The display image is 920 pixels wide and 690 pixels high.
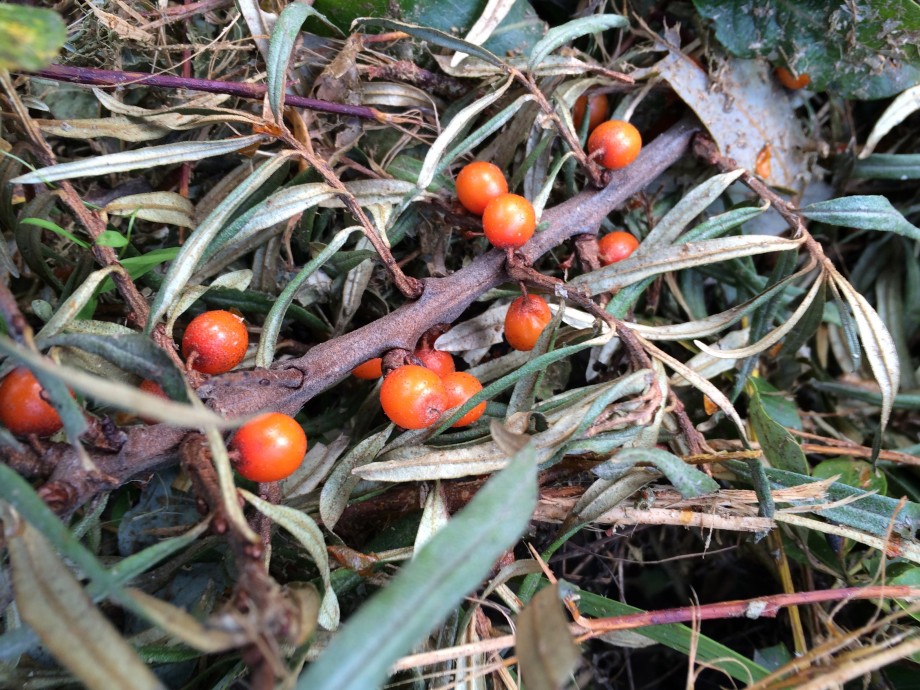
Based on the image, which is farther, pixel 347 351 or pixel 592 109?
pixel 592 109

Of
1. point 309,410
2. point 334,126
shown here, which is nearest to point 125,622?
point 309,410

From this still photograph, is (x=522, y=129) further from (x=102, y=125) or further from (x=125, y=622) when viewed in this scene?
(x=125, y=622)

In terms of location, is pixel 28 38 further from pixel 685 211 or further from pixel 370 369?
pixel 685 211

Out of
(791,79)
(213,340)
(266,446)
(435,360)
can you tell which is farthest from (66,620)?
(791,79)

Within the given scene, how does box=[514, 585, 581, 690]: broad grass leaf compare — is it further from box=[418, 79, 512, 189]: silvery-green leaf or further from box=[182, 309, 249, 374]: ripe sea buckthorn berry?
box=[418, 79, 512, 189]: silvery-green leaf

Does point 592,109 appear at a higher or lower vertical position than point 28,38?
lower

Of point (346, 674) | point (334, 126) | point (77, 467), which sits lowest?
point (346, 674)
